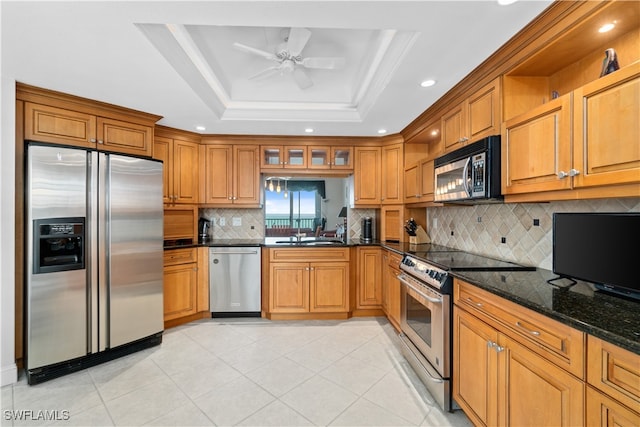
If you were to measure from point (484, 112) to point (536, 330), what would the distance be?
1.51 meters

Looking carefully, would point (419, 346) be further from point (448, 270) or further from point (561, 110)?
point (561, 110)

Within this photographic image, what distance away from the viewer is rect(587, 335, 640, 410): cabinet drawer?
817 mm

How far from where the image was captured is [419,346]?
7.27 ft

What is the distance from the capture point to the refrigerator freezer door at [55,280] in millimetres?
2100

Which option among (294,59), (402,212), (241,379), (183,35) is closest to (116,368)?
(241,379)

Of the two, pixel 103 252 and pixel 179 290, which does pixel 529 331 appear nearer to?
pixel 103 252

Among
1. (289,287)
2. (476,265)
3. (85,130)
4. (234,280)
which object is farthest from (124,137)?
(476,265)

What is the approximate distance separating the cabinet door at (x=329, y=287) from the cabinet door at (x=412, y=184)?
1173 millimetres

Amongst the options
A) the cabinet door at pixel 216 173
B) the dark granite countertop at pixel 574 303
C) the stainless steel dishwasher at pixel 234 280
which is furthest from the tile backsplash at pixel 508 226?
the cabinet door at pixel 216 173

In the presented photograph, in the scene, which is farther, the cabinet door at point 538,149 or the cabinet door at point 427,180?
the cabinet door at point 427,180

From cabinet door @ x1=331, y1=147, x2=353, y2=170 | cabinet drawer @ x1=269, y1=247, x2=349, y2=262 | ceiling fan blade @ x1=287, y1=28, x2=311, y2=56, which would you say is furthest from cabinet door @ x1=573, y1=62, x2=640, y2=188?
cabinet door @ x1=331, y1=147, x2=353, y2=170

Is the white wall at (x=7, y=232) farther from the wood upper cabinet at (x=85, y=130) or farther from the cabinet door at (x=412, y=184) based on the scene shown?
the cabinet door at (x=412, y=184)

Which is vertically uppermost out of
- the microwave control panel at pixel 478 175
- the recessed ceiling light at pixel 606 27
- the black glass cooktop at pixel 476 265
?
the recessed ceiling light at pixel 606 27

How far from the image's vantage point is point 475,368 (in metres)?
1.59
